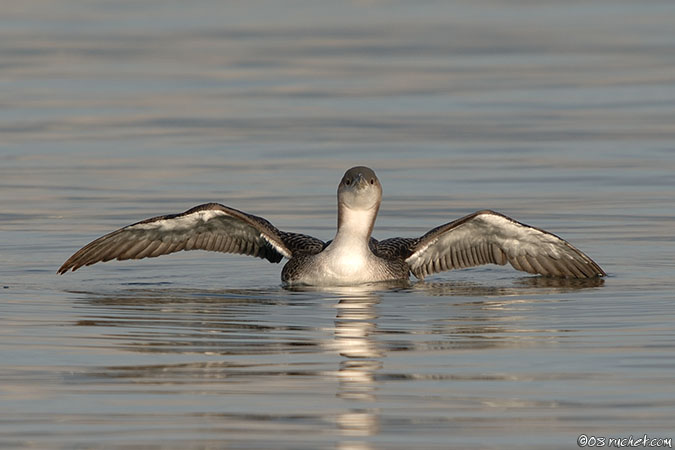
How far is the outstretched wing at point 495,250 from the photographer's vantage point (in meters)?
14.2

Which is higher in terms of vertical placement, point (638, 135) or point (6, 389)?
point (638, 135)

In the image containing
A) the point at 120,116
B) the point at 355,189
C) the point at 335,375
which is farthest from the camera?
the point at 120,116

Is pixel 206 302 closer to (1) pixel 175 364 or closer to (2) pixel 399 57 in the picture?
(1) pixel 175 364

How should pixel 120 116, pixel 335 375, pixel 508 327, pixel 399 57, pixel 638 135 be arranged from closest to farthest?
pixel 335 375
pixel 508 327
pixel 638 135
pixel 120 116
pixel 399 57

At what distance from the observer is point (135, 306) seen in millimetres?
12375

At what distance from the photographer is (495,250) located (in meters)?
14.9

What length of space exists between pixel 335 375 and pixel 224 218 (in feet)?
16.6

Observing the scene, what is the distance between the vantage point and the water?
8.48 metres

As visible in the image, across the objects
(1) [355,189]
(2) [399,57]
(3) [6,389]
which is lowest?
(3) [6,389]

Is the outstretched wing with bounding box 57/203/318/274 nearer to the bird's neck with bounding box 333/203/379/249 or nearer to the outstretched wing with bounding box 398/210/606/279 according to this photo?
the bird's neck with bounding box 333/203/379/249

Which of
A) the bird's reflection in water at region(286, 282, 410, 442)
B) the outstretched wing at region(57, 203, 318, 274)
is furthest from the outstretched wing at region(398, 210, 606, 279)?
the outstretched wing at region(57, 203, 318, 274)

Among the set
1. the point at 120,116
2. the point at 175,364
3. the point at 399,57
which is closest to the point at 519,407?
the point at 175,364

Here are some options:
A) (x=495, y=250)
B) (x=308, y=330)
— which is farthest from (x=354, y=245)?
(x=308, y=330)

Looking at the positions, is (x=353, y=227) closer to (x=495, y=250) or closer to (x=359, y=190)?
(x=359, y=190)
